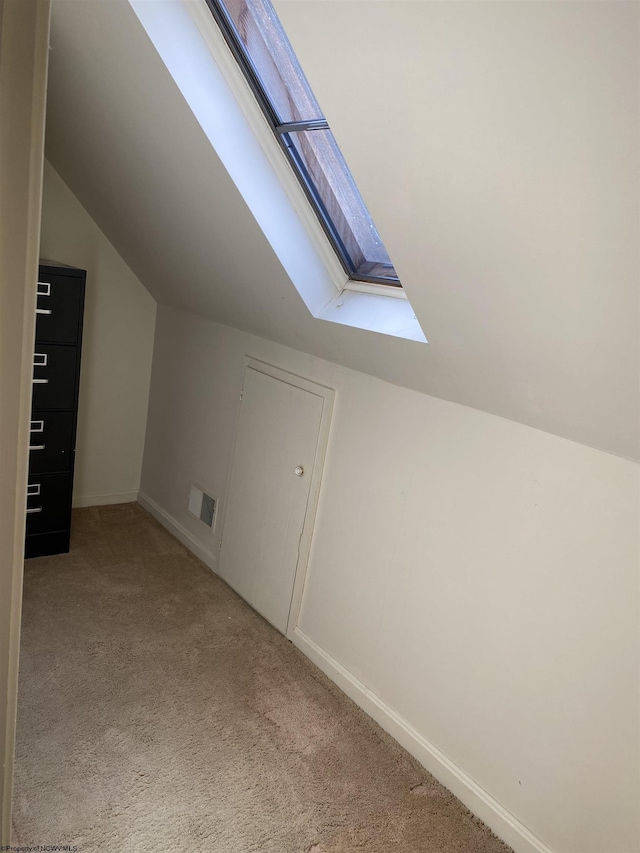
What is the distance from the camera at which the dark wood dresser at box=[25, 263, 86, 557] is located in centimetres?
300

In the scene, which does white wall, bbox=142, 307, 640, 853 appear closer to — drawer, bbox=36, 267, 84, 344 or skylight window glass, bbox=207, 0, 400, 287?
skylight window glass, bbox=207, 0, 400, 287

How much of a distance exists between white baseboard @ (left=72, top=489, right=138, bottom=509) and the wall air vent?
2.04ft

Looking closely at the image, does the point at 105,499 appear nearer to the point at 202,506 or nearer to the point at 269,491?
the point at 202,506

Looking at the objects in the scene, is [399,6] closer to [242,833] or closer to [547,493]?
[547,493]

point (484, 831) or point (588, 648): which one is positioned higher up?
point (588, 648)

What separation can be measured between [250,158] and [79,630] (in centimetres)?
183

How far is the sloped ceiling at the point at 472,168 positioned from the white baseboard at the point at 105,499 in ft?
6.39

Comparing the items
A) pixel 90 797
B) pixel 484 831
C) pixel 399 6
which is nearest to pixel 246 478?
pixel 90 797

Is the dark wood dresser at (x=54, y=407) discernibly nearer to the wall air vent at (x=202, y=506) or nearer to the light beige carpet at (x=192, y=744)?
the light beige carpet at (x=192, y=744)

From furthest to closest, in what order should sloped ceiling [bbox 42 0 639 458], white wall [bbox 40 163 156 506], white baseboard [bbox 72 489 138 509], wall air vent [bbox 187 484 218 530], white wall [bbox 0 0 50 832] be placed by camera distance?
white baseboard [bbox 72 489 138 509] < white wall [bbox 40 163 156 506] < wall air vent [bbox 187 484 218 530] < sloped ceiling [bbox 42 0 639 458] < white wall [bbox 0 0 50 832]

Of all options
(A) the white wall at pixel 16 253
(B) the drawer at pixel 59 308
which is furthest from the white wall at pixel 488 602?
(A) the white wall at pixel 16 253

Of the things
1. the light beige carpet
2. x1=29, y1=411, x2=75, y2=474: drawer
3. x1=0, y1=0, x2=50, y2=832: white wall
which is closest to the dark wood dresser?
x1=29, y1=411, x2=75, y2=474: drawer

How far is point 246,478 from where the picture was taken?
310cm

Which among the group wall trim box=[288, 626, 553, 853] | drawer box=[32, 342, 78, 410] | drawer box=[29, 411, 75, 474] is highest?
drawer box=[32, 342, 78, 410]
